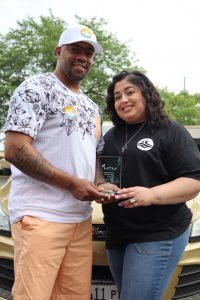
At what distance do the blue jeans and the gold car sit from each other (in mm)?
474

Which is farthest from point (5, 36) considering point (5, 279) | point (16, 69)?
point (5, 279)

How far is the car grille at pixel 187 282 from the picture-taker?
9.41 feet

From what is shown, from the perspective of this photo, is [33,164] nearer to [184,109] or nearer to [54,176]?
[54,176]

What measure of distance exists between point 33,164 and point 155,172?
26.5 inches

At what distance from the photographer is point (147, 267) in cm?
228

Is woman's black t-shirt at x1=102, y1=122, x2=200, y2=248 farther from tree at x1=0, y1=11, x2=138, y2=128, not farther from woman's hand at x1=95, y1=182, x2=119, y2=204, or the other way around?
tree at x1=0, y1=11, x2=138, y2=128

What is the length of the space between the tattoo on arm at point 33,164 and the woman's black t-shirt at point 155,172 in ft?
1.45

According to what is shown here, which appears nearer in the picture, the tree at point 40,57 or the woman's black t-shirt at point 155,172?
the woman's black t-shirt at point 155,172

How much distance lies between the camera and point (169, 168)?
2314 mm

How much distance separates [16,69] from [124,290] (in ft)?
67.2

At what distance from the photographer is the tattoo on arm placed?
84.5 inches

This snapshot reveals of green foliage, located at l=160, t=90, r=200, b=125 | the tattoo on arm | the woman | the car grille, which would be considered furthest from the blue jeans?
green foliage, located at l=160, t=90, r=200, b=125

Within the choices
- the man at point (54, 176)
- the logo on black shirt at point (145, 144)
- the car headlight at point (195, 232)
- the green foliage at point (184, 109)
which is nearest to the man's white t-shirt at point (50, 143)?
the man at point (54, 176)

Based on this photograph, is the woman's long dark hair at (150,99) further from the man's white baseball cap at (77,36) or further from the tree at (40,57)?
the tree at (40,57)
